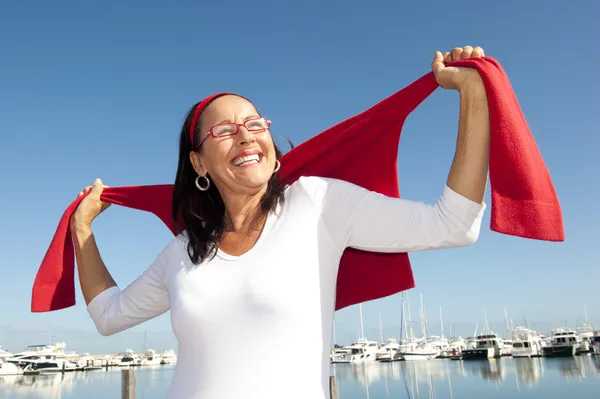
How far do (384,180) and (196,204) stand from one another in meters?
0.81

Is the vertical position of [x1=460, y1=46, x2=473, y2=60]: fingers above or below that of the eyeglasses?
above

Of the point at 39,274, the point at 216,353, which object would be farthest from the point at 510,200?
the point at 39,274

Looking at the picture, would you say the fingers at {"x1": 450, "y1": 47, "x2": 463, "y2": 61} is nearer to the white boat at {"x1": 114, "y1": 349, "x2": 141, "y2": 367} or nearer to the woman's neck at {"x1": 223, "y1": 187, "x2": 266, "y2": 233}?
the woman's neck at {"x1": 223, "y1": 187, "x2": 266, "y2": 233}

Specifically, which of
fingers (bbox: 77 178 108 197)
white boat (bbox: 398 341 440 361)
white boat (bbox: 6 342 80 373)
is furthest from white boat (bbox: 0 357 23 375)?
fingers (bbox: 77 178 108 197)

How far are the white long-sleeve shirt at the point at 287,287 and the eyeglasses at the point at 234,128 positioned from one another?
280 millimetres

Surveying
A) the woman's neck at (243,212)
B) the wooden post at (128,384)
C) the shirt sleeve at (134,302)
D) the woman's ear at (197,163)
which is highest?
the woman's ear at (197,163)

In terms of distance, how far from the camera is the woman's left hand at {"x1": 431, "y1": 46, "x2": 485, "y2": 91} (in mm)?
1543

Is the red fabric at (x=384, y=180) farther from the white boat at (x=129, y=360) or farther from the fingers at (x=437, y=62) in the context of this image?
the white boat at (x=129, y=360)

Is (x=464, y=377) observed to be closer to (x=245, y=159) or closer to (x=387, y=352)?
(x=387, y=352)

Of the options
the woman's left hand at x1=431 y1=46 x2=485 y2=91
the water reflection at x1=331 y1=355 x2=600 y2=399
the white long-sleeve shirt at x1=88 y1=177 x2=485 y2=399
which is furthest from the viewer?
the water reflection at x1=331 y1=355 x2=600 y2=399

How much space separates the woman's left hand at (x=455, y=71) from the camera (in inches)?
60.7

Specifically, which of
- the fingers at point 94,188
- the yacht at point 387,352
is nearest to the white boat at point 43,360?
the yacht at point 387,352

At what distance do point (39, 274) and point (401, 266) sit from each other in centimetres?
179

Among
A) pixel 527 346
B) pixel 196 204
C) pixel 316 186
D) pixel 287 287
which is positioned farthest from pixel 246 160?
pixel 527 346
